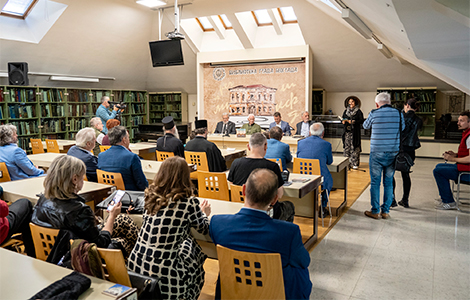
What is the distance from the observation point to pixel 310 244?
3.92 meters

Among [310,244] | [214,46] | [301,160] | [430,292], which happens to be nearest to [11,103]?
[214,46]

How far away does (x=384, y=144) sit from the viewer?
465 cm

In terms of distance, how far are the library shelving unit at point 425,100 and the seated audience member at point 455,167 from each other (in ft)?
17.8

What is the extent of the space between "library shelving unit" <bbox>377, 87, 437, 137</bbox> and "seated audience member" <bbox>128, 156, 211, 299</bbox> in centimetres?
948

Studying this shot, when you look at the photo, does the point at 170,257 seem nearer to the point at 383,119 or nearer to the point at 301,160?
the point at 301,160

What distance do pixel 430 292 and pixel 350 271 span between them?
66 centimetres

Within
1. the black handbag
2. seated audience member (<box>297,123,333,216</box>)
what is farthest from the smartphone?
seated audience member (<box>297,123,333,216</box>)

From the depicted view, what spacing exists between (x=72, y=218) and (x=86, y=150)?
2014 millimetres

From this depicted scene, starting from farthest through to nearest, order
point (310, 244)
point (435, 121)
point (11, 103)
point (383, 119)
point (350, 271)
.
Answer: point (435, 121) < point (11, 103) < point (383, 119) < point (310, 244) < point (350, 271)

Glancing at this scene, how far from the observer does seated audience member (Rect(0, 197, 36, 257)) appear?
265cm

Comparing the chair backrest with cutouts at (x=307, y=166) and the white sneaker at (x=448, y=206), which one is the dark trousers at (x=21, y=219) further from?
the white sneaker at (x=448, y=206)

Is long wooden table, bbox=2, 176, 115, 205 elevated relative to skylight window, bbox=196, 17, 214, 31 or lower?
lower

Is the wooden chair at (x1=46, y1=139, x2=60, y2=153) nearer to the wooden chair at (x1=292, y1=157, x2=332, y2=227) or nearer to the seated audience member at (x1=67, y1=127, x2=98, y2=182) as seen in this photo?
the seated audience member at (x1=67, y1=127, x2=98, y2=182)

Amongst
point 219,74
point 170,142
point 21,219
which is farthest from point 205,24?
point 21,219
